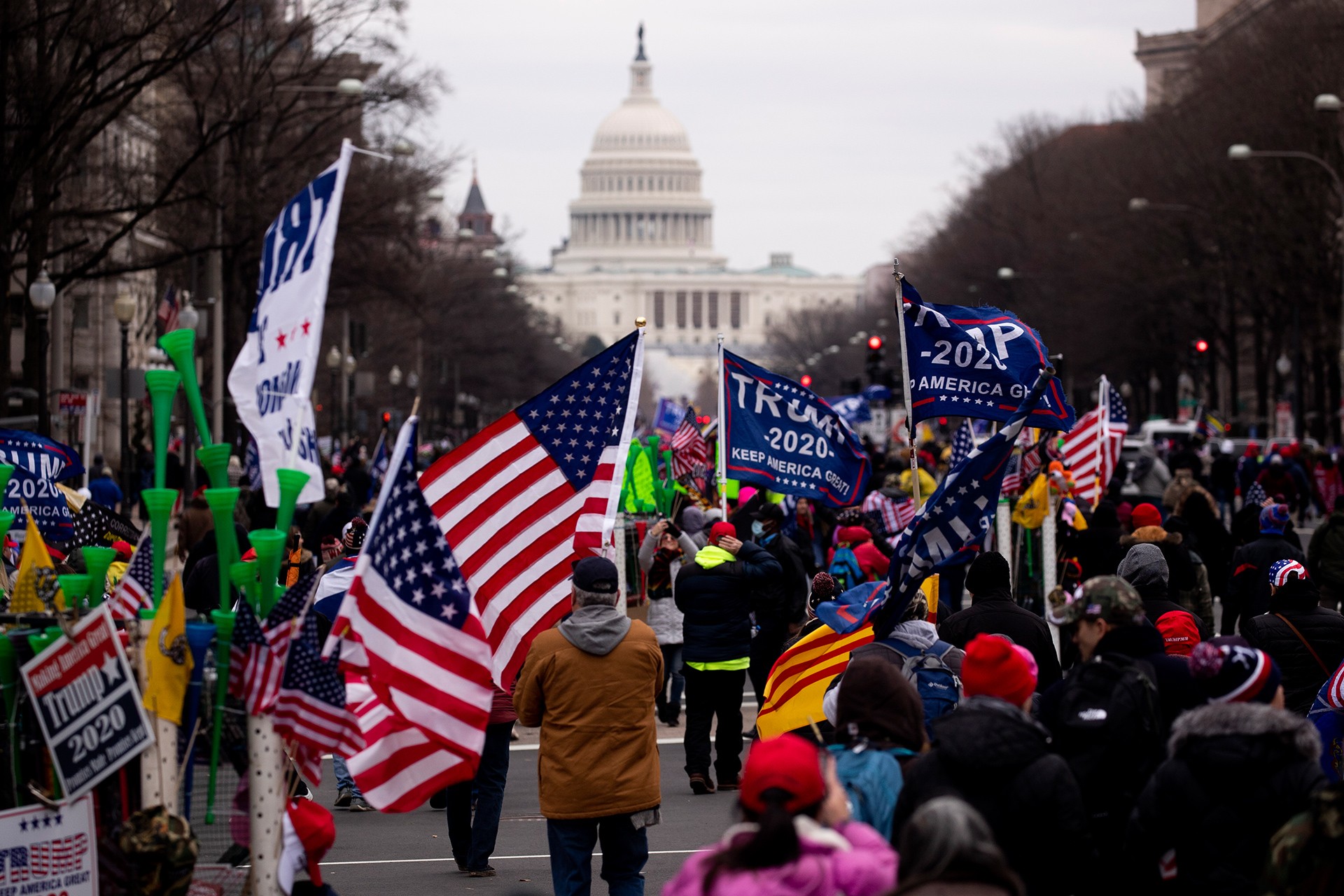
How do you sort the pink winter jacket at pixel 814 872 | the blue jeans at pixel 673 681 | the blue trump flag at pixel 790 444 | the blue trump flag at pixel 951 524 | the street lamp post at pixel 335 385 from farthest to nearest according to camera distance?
the street lamp post at pixel 335 385
the blue jeans at pixel 673 681
the blue trump flag at pixel 790 444
the blue trump flag at pixel 951 524
the pink winter jacket at pixel 814 872

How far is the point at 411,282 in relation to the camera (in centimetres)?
4688

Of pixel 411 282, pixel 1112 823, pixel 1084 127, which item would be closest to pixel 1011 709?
pixel 1112 823

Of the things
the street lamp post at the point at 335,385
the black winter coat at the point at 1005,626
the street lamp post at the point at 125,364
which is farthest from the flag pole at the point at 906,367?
the street lamp post at the point at 335,385

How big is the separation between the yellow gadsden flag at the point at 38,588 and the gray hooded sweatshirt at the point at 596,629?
185 cm

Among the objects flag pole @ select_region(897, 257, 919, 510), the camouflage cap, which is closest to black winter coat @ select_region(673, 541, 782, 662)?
flag pole @ select_region(897, 257, 919, 510)

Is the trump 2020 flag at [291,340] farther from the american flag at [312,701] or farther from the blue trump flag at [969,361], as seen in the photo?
the blue trump flag at [969,361]

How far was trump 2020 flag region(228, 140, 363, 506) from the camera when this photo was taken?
257 inches

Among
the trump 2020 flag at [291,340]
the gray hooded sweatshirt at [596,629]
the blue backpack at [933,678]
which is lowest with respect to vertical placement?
the blue backpack at [933,678]

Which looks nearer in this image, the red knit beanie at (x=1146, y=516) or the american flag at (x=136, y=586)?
the american flag at (x=136, y=586)

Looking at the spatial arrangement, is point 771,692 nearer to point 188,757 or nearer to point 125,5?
point 188,757

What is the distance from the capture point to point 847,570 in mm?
13797

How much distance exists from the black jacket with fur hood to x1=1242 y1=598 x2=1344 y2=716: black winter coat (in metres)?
3.51

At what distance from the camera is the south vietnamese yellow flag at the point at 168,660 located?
6402mm

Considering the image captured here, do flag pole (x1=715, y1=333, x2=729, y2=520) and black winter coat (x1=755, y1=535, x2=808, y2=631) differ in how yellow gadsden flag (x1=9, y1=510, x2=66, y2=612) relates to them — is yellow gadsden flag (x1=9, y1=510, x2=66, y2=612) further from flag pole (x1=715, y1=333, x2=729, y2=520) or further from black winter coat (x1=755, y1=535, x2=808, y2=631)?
black winter coat (x1=755, y1=535, x2=808, y2=631)
